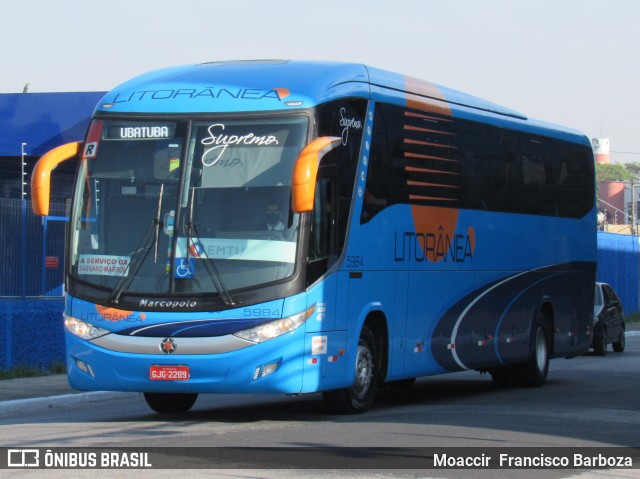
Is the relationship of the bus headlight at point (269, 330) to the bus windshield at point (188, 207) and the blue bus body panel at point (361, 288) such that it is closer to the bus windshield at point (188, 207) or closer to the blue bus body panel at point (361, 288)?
the blue bus body panel at point (361, 288)

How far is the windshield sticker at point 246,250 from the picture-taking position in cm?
1280

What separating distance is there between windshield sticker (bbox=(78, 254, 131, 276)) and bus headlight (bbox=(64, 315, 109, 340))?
1.76 ft

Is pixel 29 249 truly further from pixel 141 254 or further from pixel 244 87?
pixel 244 87

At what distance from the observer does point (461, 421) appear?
13344 millimetres

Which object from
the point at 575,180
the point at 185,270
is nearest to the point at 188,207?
the point at 185,270

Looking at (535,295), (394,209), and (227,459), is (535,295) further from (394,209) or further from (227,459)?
(227,459)

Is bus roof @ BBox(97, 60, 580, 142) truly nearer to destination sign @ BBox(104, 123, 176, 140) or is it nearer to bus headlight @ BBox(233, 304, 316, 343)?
destination sign @ BBox(104, 123, 176, 140)

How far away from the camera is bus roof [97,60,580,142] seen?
13.3 metres

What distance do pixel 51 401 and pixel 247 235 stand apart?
16.2ft

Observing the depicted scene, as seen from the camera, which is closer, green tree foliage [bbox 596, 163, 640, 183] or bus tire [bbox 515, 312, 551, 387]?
bus tire [bbox 515, 312, 551, 387]

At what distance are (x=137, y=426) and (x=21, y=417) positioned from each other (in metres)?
2.65

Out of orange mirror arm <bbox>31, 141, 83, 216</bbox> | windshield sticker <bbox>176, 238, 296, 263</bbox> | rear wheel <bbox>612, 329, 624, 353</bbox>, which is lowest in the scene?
rear wheel <bbox>612, 329, 624, 353</bbox>

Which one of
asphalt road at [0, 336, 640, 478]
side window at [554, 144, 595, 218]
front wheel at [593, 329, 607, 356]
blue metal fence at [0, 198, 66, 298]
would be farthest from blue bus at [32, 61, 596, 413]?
front wheel at [593, 329, 607, 356]

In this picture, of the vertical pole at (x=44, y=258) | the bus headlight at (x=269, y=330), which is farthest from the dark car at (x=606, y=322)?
the bus headlight at (x=269, y=330)
